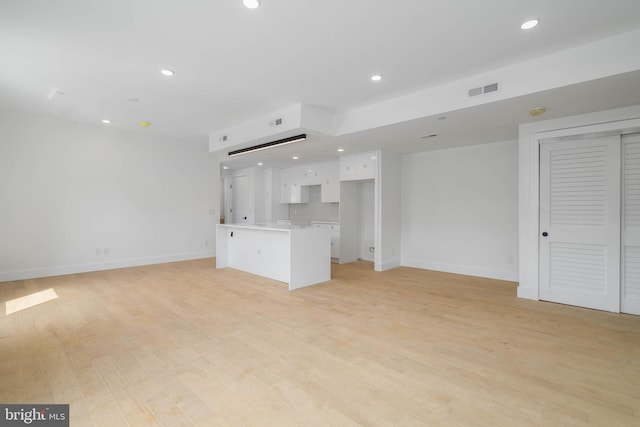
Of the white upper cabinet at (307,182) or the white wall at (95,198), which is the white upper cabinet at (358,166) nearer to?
the white upper cabinet at (307,182)

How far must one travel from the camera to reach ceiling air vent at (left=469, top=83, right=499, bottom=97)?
3348 millimetres

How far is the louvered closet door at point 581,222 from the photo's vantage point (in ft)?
12.0

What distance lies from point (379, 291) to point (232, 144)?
3.80 metres

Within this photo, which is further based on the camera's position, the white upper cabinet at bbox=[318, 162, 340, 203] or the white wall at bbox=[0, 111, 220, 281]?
the white upper cabinet at bbox=[318, 162, 340, 203]

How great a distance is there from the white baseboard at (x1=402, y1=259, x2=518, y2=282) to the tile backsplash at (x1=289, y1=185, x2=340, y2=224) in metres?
2.36

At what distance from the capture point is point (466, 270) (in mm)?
5777

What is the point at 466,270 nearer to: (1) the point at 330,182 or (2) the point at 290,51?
(1) the point at 330,182

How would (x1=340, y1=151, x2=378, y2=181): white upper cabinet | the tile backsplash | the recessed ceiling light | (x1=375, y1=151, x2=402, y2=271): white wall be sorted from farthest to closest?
the tile backsplash → (x1=340, y1=151, x2=378, y2=181): white upper cabinet → (x1=375, y1=151, x2=402, y2=271): white wall → the recessed ceiling light

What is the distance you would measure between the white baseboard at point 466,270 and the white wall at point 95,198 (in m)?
4.96

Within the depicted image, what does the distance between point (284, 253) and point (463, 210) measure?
11.8 feet

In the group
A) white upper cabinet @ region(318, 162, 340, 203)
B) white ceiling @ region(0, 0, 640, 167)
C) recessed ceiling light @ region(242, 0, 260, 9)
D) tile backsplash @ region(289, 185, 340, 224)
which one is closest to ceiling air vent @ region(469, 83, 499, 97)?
white ceiling @ region(0, 0, 640, 167)

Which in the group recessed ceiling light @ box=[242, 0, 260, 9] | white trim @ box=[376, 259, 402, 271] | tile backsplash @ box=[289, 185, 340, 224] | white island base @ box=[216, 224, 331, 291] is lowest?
white trim @ box=[376, 259, 402, 271]

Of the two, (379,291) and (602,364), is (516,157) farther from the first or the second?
(602,364)

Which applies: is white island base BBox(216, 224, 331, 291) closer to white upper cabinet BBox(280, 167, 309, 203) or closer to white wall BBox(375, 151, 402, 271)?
white wall BBox(375, 151, 402, 271)
